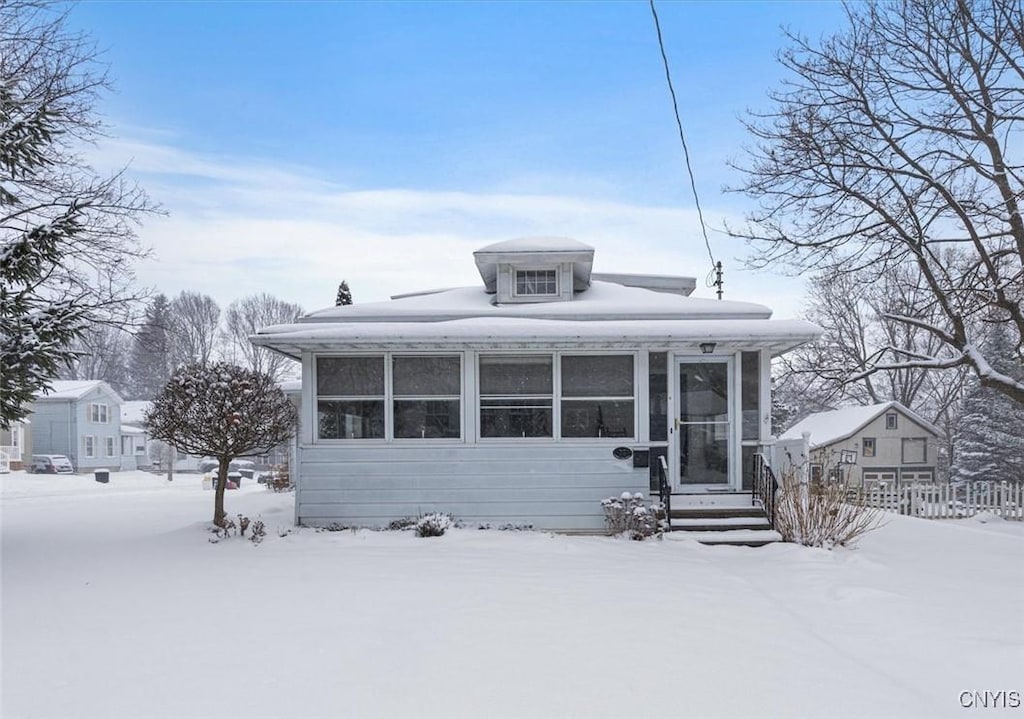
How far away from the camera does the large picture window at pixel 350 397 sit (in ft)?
30.3

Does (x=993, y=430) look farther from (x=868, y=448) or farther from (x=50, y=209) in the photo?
(x=50, y=209)

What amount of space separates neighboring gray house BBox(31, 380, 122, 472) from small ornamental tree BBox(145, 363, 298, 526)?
28.3 m

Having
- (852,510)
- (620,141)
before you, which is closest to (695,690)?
(852,510)

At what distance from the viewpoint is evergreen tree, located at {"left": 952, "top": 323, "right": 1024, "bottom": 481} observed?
23500 millimetres

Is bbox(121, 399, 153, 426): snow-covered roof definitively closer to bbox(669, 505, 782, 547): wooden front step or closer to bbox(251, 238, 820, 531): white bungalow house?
bbox(251, 238, 820, 531): white bungalow house

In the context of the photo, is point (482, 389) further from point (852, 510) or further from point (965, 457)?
point (965, 457)

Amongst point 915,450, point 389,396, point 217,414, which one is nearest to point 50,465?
point 217,414

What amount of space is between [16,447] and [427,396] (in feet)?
101

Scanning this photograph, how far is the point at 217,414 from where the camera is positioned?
862cm

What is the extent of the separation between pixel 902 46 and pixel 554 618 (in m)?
12.2

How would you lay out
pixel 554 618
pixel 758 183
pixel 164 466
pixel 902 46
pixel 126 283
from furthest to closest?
pixel 164 466 → pixel 758 183 → pixel 902 46 → pixel 126 283 → pixel 554 618

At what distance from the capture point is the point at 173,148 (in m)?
13.5

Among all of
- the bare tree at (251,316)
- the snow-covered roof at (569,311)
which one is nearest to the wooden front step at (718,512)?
the snow-covered roof at (569,311)

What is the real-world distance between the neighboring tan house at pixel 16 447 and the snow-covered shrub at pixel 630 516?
1162 inches
